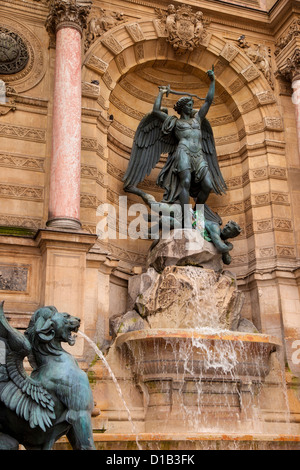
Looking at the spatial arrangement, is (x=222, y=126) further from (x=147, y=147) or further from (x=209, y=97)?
(x=147, y=147)

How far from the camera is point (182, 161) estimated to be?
11.2 m

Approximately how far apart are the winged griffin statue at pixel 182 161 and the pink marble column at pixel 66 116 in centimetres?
186

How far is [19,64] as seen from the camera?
442 inches

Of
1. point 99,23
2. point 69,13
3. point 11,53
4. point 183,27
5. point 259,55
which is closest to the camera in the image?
point 69,13

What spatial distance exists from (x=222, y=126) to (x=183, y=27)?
244cm

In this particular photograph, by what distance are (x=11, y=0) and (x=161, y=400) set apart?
8475mm

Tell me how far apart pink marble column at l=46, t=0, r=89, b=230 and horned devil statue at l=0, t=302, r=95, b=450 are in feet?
16.6

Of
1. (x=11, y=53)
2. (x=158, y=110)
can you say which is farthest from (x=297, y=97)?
(x=11, y=53)

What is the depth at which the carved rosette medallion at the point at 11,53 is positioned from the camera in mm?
11055

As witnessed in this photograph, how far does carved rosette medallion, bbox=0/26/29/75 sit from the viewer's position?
435 inches

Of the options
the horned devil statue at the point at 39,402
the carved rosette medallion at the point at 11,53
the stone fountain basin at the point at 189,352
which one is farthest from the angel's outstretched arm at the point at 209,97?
the horned devil statue at the point at 39,402

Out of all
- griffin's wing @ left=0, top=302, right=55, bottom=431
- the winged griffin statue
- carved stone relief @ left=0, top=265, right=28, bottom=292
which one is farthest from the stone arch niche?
griffin's wing @ left=0, top=302, right=55, bottom=431

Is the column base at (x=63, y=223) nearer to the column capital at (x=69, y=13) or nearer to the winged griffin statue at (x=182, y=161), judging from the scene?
the winged griffin statue at (x=182, y=161)

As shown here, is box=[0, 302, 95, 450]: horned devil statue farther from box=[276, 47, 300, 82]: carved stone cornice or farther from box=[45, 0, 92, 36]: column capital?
box=[276, 47, 300, 82]: carved stone cornice
